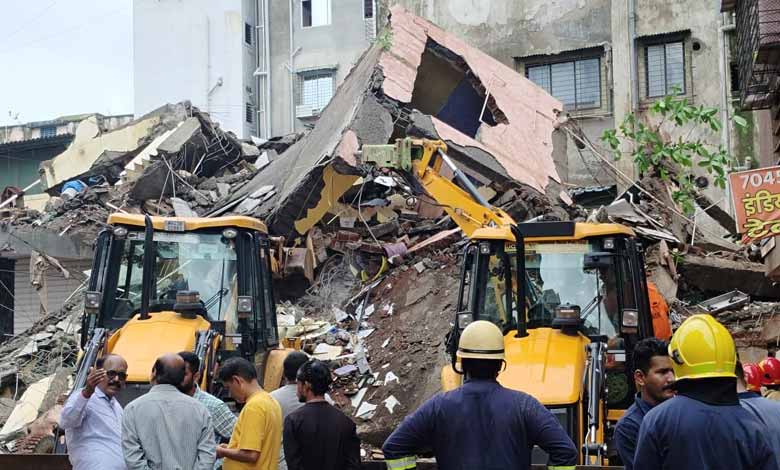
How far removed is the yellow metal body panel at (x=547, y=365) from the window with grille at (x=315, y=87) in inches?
1023

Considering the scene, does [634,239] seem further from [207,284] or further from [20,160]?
[20,160]

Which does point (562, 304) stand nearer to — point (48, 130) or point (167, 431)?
point (167, 431)

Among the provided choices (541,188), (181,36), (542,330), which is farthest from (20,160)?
(542,330)

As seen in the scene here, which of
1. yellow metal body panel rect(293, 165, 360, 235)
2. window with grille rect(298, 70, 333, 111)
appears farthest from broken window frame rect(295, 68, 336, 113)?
yellow metal body panel rect(293, 165, 360, 235)

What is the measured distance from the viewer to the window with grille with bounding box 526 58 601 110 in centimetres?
2480

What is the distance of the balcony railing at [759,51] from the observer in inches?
426

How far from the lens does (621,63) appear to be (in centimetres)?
2397

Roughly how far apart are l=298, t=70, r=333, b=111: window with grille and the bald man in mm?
28306

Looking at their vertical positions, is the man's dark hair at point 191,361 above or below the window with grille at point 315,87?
below

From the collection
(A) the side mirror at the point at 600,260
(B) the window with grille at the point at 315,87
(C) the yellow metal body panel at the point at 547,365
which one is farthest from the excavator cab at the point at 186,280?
(B) the window with grille at the point at 315,87

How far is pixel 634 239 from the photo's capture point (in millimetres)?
8547

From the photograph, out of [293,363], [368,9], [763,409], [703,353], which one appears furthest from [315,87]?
[703,353]

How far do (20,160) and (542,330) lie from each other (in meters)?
27.0

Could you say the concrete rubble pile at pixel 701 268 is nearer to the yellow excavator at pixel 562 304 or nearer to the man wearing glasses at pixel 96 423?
the yellow excavator at pixel 562 304
